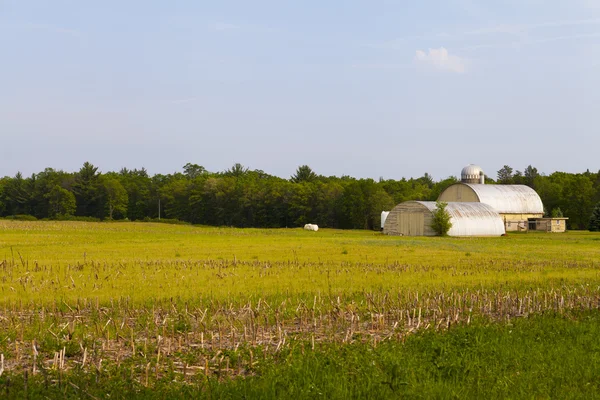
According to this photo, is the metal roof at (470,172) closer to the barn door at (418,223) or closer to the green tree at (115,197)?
the barn door at (418,223)

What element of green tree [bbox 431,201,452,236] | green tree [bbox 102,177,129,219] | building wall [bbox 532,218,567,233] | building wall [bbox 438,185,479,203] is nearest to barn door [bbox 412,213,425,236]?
green tree [bbox 431,201,452,236]

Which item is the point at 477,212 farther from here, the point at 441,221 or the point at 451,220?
the point at 441,221

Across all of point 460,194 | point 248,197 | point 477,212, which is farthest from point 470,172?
point 248,197

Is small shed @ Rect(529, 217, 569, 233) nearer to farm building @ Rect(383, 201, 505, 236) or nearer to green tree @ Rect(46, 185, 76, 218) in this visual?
farm building @ Rect(383, 201, 505, 236)

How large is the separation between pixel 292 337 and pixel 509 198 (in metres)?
102

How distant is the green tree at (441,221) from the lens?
87.9m

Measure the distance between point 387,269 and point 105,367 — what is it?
24221mm

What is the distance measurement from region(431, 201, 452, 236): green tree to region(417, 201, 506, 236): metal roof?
1.10m

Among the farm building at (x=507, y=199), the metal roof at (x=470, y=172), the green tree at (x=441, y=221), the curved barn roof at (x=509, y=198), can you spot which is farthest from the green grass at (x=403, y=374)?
the metal roof at (x=470, y=172)

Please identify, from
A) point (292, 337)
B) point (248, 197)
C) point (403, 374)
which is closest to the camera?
point (403, 374)

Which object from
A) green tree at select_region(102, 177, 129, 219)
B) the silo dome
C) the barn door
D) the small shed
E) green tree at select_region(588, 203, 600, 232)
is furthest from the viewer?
green tree at select_region(102, 177, 129, 219)

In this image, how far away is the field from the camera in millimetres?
13156

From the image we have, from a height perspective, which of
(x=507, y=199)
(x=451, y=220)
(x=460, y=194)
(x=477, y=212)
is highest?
(x=460, y=194)

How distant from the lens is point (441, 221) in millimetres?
87875
